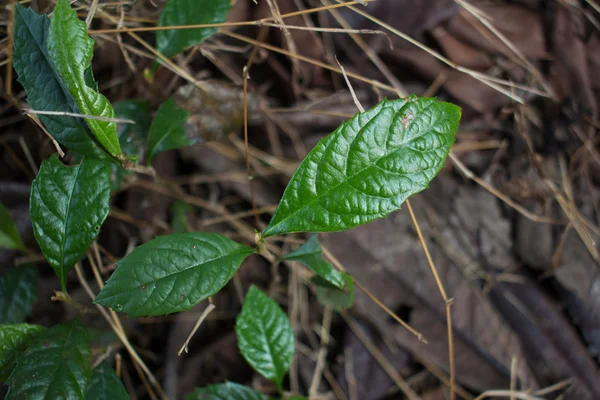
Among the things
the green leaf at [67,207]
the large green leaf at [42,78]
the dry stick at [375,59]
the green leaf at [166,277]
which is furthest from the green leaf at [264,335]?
the dry stick at [375,59]

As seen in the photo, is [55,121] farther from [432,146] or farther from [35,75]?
[432,146]

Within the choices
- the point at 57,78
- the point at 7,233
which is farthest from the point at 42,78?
the point at 7,233

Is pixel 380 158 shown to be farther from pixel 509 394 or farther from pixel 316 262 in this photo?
pixel 509 394

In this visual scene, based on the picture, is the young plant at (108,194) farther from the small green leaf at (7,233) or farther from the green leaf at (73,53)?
the small green leaf at (7,233)

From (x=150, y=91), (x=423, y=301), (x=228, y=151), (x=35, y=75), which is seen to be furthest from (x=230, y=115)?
(x=423, y=301)

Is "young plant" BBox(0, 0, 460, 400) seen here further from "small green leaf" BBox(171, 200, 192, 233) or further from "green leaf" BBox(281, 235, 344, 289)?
"small green leaf" BBox(171, 200, 192, 233)

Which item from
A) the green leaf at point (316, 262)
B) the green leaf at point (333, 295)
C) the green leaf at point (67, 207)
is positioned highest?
the green leaf at point (67, 207)

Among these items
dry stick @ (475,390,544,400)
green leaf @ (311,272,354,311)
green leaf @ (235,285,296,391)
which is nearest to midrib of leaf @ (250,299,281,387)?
green leaf @ (235,285,296,391)
